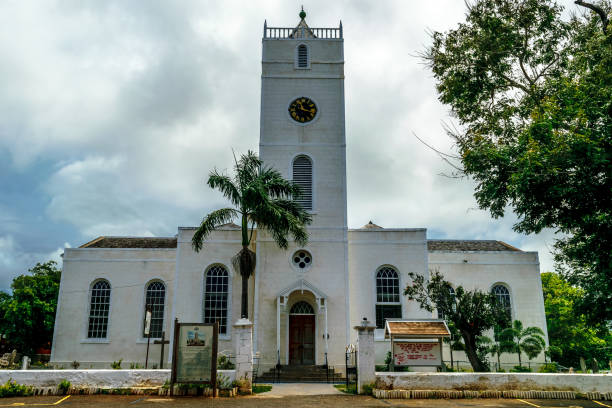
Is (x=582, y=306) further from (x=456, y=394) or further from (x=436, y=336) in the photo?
(x=456, y=394)

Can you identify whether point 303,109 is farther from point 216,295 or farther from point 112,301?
point 112,301

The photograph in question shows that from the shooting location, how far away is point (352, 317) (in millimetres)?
24016

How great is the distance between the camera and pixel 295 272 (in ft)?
77.8

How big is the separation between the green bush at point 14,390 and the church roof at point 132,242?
15.5 metres

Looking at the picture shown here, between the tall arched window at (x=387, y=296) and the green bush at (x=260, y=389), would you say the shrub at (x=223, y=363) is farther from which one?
the tall arched window at (x=387, y=296)

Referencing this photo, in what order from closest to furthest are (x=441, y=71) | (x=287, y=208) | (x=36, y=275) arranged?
(x=441, y=71), (x=287, y=208), (x=36, y=275)

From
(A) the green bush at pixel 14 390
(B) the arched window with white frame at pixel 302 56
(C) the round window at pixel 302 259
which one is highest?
(B) the arched window with white frame at pixel 302 56

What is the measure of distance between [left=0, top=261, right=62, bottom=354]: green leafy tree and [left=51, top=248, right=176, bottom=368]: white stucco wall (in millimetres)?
5708

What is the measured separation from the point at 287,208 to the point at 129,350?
37.5ft

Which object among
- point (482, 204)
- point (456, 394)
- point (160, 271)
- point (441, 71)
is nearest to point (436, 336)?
point (456, 394)

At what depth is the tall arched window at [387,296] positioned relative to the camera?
24016 millimetres

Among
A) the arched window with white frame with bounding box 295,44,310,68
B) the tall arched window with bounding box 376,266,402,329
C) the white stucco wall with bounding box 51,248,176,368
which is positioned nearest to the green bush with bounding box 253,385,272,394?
the tall arched window with bounding box 376,266,402,329

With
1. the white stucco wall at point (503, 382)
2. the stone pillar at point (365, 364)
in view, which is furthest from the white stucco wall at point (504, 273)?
the stone pillar at point (365, 364)

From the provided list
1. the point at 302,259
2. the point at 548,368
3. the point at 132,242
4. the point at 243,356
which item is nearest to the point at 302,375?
the point at 302,259
